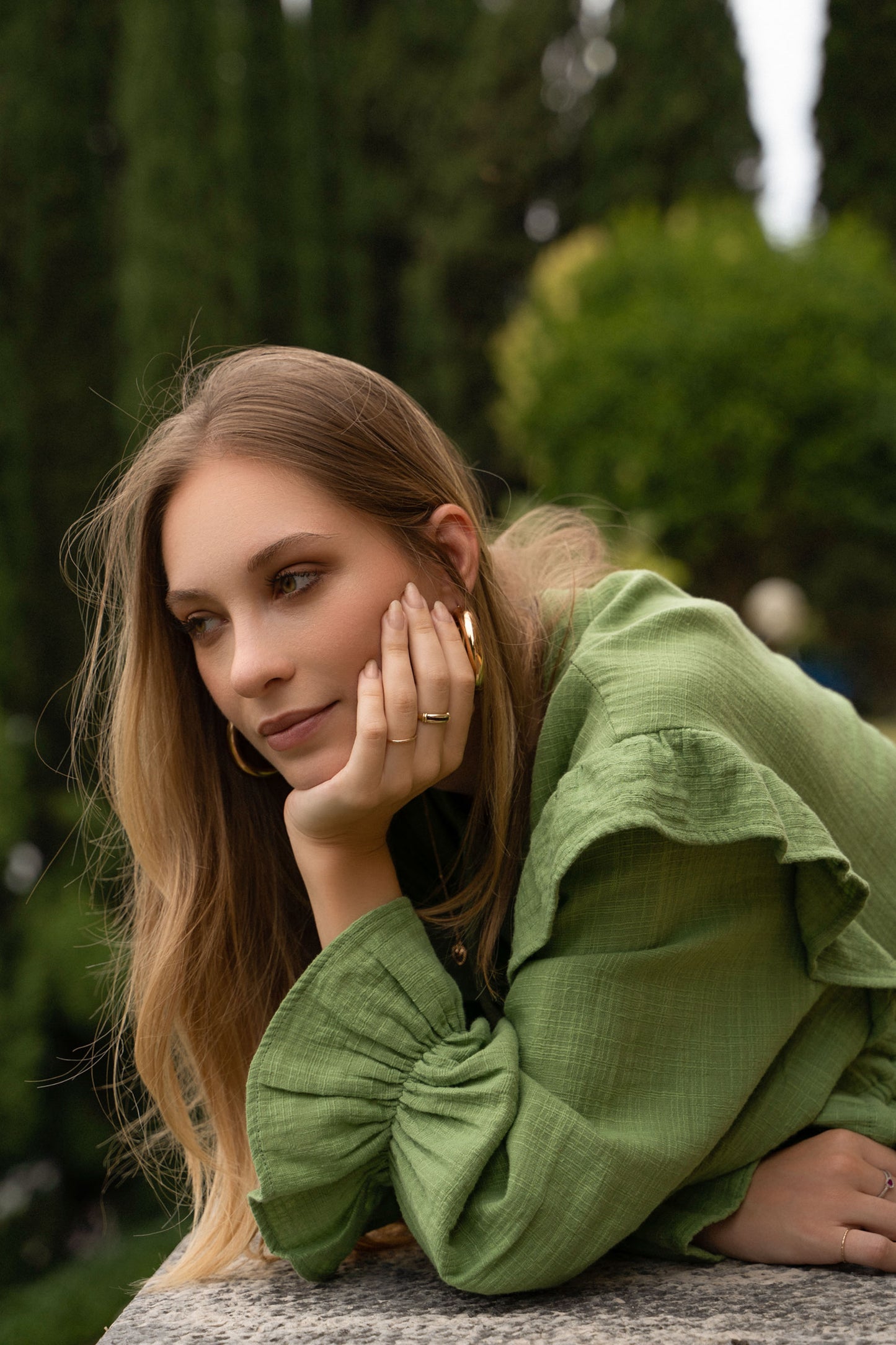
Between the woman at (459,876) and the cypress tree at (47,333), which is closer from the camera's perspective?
the woman at (459,876)

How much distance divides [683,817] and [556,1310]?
1.85 feet

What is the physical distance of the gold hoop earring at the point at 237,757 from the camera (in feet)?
6.63

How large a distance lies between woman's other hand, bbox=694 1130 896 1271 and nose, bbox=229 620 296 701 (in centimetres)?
88

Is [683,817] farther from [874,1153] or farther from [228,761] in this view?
[228,761]

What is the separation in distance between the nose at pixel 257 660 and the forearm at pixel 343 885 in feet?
0.77

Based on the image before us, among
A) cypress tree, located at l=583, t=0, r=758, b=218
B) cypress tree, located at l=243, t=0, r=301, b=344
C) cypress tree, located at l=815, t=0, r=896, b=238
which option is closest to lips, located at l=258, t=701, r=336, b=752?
cypress tree, located at l=243, t=0, r=301, b=344

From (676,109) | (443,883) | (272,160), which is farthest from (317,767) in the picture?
(676,109)

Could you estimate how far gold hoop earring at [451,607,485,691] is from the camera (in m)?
1.80

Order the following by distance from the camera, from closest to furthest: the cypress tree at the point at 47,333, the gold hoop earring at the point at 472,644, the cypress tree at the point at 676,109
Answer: the gold hoop earring at the point at 472,644 < the cypress tree at the point at 47,333 < the cypress tree at the point at 676,109

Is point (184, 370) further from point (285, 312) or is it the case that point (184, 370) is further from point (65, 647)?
point (285, 312)

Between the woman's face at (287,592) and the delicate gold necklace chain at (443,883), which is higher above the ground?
the woman's face at (287,592)

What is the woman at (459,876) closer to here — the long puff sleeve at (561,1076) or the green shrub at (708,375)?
the long puff sleeve at (561,1076)

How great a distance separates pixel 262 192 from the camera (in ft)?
31.5

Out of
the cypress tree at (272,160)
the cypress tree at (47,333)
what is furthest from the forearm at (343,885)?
the cypress tree at (272,160)
